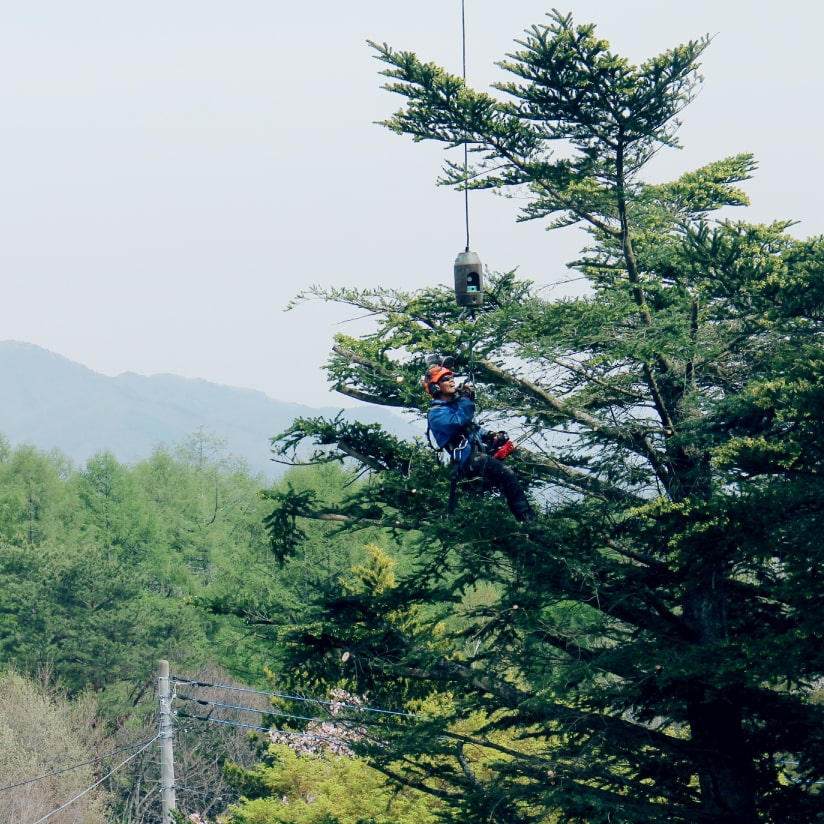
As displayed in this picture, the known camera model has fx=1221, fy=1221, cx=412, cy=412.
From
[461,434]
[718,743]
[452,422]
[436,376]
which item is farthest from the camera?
[718,743]

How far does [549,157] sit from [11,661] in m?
36.0

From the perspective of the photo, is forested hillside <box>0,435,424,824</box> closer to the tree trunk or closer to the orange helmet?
the tree trunk

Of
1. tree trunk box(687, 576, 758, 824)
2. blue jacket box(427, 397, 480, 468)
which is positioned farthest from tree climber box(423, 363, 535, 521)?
tree trunk box(687, 576, 758, 824)

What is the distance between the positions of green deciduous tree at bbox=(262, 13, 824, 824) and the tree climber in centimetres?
65

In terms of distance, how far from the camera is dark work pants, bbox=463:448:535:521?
1286cm

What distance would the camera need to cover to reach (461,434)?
12.6 m

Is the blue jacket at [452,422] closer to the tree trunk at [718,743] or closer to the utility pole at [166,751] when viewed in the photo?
the tree trunk at [718,743]

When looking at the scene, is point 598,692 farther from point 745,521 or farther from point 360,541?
point 360,541

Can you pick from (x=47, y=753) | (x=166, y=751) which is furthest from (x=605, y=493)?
(x=47, y=753)

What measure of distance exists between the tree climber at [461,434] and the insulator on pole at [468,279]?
755 mm

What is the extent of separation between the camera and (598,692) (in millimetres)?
13898

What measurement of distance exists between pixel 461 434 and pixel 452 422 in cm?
27

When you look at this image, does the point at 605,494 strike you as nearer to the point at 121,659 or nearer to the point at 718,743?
the point at 718,743

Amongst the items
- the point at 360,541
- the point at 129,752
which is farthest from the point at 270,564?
the point at 129,752
